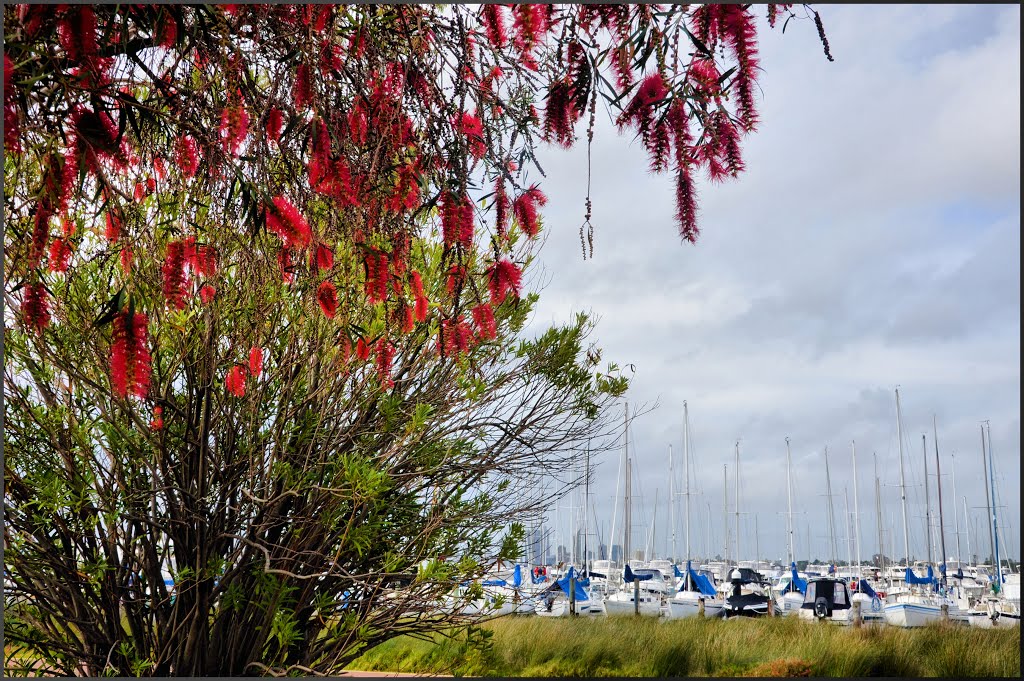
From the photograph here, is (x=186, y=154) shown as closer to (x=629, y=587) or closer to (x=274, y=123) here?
(x=274, y=123)

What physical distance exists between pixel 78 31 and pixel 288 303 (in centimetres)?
247

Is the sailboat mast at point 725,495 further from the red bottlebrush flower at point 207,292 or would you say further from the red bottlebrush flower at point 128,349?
the red bottlebrush flower at point 128,349

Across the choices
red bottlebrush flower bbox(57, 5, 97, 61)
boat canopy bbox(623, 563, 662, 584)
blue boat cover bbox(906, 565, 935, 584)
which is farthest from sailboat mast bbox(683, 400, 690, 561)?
red bottlebrush flower bbox(57, 5, 97, 61)

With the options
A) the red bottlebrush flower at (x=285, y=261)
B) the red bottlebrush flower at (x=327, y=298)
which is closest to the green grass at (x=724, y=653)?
the red bottlebrush flower at (x=285, y=261)

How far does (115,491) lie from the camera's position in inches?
139

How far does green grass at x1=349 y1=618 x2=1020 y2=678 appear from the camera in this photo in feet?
22.1

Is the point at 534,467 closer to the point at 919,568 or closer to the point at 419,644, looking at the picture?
the point at 419,644

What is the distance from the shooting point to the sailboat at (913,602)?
11.7 metres

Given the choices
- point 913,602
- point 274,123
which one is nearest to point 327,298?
point 274,123

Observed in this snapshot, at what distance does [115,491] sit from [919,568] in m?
22.3

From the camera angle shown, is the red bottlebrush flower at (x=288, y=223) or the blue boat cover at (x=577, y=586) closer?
the red bottlebrush flower at (x=288, y=223)

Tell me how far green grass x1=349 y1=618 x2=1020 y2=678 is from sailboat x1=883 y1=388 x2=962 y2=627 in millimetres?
1485

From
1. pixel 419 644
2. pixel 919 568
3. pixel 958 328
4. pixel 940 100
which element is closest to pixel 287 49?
pixel 940 100

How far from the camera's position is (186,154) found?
6.42 feet
